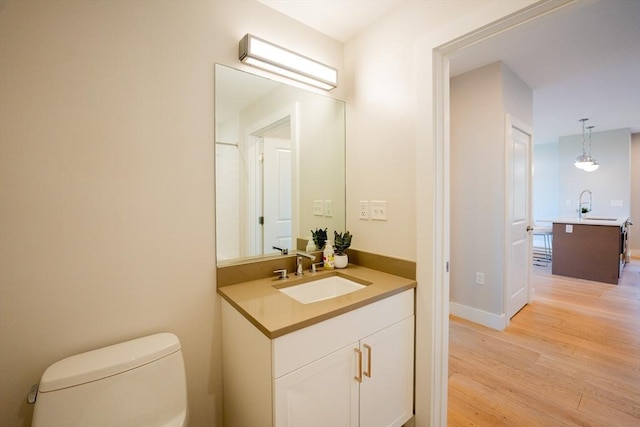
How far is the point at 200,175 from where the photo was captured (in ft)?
4.42

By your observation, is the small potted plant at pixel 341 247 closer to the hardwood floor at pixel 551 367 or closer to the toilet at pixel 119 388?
the toilet at pixel 119 388

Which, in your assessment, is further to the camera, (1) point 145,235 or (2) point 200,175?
(2) point 200,175

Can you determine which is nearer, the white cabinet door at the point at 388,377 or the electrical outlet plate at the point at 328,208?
the white cabinet door at the point at 388,377

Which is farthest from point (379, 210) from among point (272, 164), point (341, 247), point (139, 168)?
point (139, 168)

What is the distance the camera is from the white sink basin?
5.01 ft

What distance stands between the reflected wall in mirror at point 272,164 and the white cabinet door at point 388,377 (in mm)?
754

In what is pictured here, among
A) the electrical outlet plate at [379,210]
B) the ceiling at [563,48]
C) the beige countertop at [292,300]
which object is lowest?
the beige countertop at [292,300]

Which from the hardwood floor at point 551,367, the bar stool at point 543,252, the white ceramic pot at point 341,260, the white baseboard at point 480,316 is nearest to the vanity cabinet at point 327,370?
the white ceramic pot at point 341,260

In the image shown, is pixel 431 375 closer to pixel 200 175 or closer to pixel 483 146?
pixel 200 175

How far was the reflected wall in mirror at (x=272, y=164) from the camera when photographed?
145cm

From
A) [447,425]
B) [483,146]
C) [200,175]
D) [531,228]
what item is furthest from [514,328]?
[200,175]

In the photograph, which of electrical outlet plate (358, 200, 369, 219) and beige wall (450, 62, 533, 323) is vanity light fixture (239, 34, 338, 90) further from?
beige wall (450, 62, 533, 323)

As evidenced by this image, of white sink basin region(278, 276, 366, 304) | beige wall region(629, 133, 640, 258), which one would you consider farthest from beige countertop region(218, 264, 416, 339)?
beige wall region(629, 133, 640, 258)

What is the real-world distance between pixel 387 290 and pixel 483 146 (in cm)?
212
